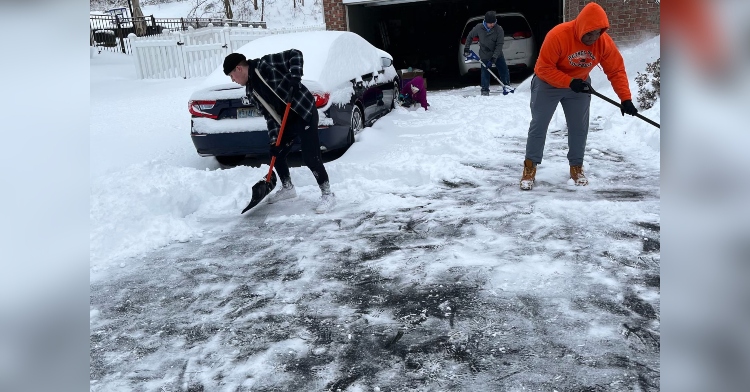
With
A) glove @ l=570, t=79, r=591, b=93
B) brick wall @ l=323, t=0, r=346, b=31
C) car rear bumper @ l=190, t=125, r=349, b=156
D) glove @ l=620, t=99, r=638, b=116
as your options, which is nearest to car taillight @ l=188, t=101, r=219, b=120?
car rear bumper @ l=190, t=125, r=349, b=156

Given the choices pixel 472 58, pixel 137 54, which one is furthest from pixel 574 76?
pixel 137 54

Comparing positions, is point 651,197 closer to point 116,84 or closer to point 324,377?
point 324,377

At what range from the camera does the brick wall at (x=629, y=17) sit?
42.3 ft

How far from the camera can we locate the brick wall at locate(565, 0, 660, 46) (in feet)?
42.3

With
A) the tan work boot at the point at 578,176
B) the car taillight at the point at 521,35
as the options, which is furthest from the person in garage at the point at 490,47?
the tan work boot at the point at 578,176

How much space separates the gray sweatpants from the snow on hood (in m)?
2.37

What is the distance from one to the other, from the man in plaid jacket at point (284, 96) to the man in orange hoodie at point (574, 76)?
6.55ft

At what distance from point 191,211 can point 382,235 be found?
209cm

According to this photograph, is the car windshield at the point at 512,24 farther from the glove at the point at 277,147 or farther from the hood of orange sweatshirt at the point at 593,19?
the glove at the point at 277,147

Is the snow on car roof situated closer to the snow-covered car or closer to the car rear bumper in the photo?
the snow-covered car

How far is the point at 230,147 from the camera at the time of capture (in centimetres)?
680

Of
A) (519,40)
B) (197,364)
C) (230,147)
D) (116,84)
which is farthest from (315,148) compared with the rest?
(116,84)

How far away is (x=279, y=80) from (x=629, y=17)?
420 inches
